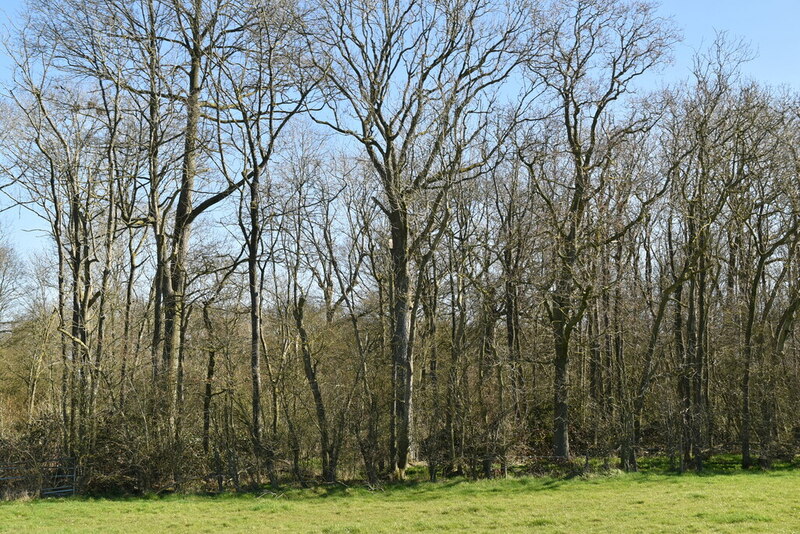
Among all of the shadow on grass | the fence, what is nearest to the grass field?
the shadow on grass

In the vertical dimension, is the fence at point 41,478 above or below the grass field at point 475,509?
above

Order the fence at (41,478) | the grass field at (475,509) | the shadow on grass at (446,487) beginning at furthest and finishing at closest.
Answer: the fence at (41,478) → the shadow on grass at (446,487) → the grass field at (475,509)

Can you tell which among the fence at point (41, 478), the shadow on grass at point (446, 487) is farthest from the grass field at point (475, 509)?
the fence at point (41, 478)

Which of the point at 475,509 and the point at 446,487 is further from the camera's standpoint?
the point at 446,487

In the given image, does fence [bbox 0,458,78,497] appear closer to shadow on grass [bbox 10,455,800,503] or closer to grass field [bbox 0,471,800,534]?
shadow on grass [bbox 10,455,800,503]

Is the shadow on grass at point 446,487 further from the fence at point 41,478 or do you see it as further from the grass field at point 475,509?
the fence at point 41,478

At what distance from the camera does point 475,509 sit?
12.4 m

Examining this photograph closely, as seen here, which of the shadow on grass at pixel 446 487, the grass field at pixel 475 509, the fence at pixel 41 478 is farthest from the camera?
the fence at pixel 41 478

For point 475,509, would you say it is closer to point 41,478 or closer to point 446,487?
point 446,487

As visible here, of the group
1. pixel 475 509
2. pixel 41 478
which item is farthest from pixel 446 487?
pixel 41 478

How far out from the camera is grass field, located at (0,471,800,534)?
10438 mm

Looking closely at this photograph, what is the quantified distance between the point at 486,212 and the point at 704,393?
949cm

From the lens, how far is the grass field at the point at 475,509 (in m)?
10.4

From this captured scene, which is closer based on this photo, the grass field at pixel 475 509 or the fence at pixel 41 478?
the grass field at pixel 475 509
